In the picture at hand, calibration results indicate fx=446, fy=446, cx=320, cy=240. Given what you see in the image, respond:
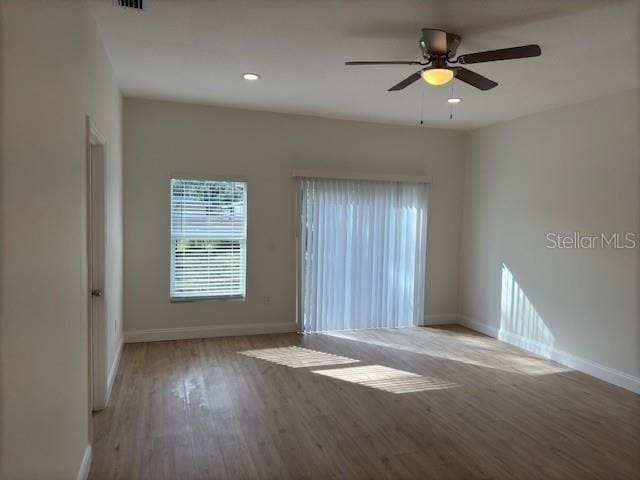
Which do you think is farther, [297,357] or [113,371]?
[297,357]

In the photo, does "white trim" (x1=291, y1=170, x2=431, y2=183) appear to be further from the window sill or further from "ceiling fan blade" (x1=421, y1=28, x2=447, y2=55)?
"ceiling fan blade" (x1=421, y1=28, x2=447, y2=55)

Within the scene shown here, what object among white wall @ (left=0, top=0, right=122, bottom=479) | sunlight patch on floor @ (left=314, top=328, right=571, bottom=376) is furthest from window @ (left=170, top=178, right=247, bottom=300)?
white wall @ (left=0, top=0, right=122, bottom=479)

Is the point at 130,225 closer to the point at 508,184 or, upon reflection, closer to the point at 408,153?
the point at 408,153

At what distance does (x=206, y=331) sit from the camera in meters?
5.29

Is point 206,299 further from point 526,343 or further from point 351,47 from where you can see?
point 526,343

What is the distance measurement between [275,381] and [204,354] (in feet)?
3.52

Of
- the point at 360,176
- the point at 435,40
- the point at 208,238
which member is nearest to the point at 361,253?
the point at 360,176

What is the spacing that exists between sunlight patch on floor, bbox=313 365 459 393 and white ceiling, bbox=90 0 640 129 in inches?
107

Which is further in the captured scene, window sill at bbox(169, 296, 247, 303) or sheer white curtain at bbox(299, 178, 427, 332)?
sheer white curtain at bbox(299, 178, 427, 332)

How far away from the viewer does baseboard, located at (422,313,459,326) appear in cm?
628

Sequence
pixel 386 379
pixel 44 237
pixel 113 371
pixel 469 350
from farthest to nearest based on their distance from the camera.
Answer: pixel 469 350, pixel 386 379, pixel 113 371, pixel 44 237

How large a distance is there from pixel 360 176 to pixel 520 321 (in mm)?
2605

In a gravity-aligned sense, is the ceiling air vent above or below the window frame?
above

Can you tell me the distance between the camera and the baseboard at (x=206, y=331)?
16.6 ft
